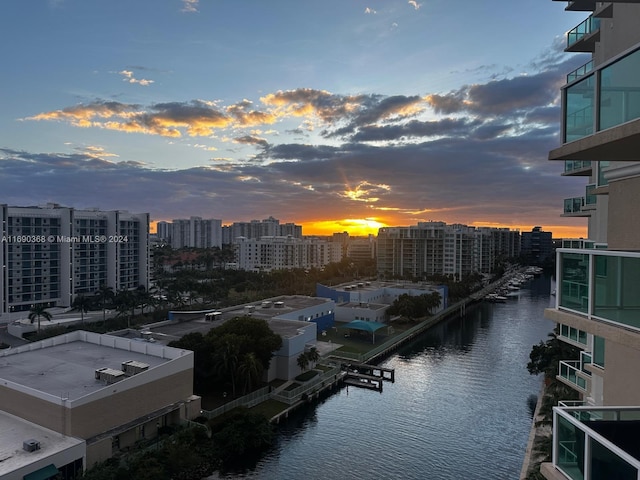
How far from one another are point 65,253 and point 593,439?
1931 inches

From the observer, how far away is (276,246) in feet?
260

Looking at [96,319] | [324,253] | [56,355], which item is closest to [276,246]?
[324,253]

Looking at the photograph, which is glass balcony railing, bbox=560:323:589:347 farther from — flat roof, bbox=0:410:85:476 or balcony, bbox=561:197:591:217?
flat roof, bbox=0:410:85:476

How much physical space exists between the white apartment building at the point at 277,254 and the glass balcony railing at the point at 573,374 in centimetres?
6523

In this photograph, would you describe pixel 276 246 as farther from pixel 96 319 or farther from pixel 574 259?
pixel 574 259

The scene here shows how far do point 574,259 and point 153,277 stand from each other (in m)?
65.5

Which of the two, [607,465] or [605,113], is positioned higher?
[605,113]

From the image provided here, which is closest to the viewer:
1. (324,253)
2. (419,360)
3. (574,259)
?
(574,259)

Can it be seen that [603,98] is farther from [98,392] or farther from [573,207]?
[98,392]

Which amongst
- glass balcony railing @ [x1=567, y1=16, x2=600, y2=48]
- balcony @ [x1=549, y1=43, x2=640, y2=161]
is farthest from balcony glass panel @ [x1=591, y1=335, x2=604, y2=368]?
glass balcony railing @ [x1=567, y1=16, x2=600, y2=48]

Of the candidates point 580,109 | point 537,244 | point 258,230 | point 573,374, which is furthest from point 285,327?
point 537,244

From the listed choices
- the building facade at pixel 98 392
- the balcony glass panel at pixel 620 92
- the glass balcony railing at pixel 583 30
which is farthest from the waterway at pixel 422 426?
the balcony glass panel at pixel 620 92

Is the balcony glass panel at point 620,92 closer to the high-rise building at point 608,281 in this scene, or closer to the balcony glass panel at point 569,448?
the high-rise building at point 608,281

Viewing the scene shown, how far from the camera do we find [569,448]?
3422 millimetres
